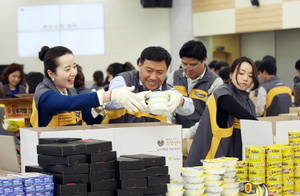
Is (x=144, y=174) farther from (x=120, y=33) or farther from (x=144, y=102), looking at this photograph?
(x=120, y=33)

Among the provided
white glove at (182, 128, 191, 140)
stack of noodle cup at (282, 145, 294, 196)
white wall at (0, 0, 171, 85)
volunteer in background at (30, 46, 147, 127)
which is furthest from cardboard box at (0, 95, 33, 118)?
white wall at (0, 0, 171, 85)

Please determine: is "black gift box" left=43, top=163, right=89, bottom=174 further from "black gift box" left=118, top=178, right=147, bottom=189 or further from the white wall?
the white wall

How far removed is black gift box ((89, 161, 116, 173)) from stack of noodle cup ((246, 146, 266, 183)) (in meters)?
0.77

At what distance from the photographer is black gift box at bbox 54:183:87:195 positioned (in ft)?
5.82

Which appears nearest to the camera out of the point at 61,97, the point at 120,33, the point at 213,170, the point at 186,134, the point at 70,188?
the point at 70,188

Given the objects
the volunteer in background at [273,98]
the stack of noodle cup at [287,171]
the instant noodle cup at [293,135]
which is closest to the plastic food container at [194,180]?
the stack of noodle cup at [287,171]

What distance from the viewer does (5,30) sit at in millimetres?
10922

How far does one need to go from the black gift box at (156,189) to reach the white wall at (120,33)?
910cm

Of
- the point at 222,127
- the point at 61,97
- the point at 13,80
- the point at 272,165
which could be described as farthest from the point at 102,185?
the point at 13,80

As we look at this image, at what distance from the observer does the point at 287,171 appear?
2.39 m

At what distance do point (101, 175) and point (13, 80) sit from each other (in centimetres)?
503

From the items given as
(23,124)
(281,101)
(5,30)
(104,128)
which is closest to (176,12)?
(5,30)

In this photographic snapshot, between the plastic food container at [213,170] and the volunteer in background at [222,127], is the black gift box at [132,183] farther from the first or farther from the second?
the volunteer in background at [222,127]

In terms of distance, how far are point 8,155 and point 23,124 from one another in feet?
6.62
